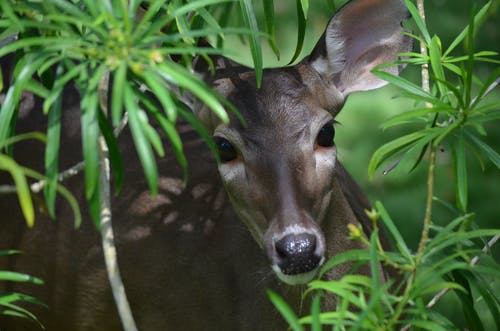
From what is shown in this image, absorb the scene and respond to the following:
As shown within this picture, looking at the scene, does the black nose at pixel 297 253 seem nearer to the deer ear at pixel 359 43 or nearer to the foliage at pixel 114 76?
the foliage at pixel 114 76

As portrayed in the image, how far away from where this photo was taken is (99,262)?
15.5ft

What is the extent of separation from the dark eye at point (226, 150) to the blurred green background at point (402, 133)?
2.62 meters

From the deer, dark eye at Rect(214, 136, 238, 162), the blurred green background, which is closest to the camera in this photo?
the deer

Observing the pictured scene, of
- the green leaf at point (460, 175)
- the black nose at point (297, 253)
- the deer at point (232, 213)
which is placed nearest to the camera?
the green leaf at point (460, 175)

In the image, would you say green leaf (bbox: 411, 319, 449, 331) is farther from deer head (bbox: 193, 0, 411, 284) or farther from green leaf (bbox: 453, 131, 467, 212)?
deer head (bbox: 193, 0, 411, 284)

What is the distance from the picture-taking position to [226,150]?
386 cm

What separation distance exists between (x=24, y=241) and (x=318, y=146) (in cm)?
174

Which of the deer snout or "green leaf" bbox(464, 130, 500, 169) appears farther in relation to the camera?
the deer snout

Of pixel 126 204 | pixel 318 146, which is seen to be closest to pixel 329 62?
pixel 318 146

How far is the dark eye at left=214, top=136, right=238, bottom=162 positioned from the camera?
152 inches

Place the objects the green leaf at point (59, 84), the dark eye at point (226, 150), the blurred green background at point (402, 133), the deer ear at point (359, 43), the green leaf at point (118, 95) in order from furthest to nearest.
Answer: the blurred green background at point (402, 133) → the deer ear at point (359, 43) → the dark eye at point (226, 150) → the green leaf at point (59, 84) → the green leaf at point (118, 95)

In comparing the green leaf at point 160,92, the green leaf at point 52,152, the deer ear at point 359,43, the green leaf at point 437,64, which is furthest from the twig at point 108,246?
the deer ear at point 359,43

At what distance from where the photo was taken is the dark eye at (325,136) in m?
3.82

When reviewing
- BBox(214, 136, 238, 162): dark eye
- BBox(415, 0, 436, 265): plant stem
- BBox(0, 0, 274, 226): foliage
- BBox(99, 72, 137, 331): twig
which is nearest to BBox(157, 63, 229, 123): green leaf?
BBox(0, 0, 274, 226): foliage
